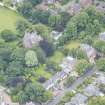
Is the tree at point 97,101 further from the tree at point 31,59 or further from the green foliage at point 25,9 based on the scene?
the green foliage at point 25,9

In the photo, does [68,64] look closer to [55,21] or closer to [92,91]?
[92,91]

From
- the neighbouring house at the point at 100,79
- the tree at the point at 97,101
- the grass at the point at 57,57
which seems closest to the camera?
the tree at the point at 97,101

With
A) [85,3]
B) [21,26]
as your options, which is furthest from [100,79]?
[85,3]

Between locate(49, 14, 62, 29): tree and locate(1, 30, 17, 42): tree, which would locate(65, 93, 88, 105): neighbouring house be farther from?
locate(49, 14, 62, 29): tree

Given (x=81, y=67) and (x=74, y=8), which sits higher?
(x=74, y=8)

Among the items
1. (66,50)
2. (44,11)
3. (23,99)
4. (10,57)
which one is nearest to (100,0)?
(44,11)

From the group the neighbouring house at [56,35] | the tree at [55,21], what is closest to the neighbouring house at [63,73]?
the neighbouring house at [56,35]

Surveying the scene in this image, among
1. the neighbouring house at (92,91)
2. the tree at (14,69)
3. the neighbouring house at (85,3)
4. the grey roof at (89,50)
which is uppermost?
the neighbouring house at (85,3)
